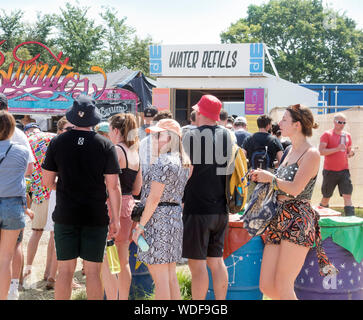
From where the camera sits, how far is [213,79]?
14258 millimetres

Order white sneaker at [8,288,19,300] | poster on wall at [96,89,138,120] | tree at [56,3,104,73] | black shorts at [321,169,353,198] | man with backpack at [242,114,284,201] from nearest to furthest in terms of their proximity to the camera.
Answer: white sneaker at [8,288,19,300], man with backpack at [242,114,284,201], black shorts at [321,169,353,198], poster on wall at [96,89,138,120], tree at [56,3,104,73]

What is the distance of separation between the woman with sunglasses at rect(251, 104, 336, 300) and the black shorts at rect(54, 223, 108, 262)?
4.39 feet

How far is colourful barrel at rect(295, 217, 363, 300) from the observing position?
14.0ft

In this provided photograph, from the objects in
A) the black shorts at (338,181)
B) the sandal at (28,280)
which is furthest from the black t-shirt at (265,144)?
the sandal at (28,280)

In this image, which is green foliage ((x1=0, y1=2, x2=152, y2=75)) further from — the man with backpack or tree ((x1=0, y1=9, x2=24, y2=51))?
the man with backpack

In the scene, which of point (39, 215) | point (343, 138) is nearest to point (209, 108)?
point (39, 215)

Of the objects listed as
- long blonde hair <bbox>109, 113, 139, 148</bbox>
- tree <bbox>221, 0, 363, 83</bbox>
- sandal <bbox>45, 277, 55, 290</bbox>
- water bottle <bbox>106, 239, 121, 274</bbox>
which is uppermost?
tree <bbox>221, 0, 363, 83</bbox>

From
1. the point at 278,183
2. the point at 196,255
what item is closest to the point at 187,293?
the point at 196,255

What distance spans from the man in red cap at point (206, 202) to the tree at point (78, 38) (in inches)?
1534

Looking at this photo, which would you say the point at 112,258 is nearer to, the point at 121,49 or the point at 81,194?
the point at 81,194

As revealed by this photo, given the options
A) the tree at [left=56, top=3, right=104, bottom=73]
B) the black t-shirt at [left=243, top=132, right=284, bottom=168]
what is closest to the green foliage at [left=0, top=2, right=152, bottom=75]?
the tree at [left=56, top=3, right=104, bottom=73]

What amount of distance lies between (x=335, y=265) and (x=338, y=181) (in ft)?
14.8

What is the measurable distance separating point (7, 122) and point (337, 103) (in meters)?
21.4

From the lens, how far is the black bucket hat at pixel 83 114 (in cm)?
375
